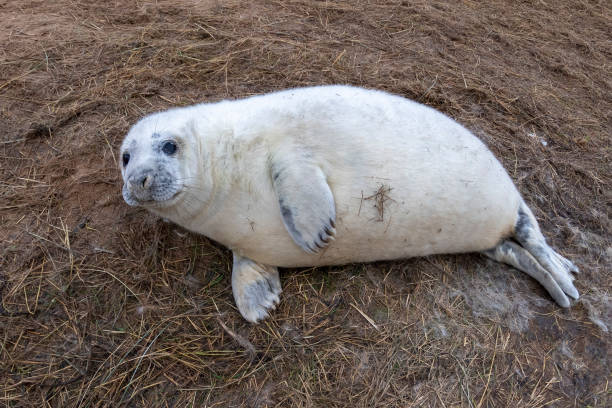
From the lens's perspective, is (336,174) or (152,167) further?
(336,174)

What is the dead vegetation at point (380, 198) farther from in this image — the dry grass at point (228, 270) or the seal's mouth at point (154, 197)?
the seal's mouth at point (154, 197)

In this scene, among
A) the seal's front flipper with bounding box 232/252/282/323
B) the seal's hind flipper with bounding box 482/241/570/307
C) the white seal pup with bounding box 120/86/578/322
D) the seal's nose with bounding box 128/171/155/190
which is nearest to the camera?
the seal's nose with bounding box 128/171/155/190

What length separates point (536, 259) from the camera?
8.59ft

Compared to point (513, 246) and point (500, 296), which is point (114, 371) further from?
point (513, 246)

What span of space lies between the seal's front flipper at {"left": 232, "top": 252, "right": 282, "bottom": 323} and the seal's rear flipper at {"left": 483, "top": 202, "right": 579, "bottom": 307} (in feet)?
4.68

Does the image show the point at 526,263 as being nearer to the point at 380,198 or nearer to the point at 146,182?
the point at 380,198

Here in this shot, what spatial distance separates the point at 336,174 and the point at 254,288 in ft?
2.60

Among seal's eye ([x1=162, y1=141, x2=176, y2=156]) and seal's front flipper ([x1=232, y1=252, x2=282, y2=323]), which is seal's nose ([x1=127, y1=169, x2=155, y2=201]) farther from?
seal's front flipper ([x1=232, y1=252, x2=282, y2=323])

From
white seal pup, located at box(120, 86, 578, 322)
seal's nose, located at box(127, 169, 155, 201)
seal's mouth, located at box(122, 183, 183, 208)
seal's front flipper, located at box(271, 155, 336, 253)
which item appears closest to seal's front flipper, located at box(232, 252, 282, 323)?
white seal pup, located at box(120, 86, 578, 322)

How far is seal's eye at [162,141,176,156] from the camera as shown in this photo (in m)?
2.21

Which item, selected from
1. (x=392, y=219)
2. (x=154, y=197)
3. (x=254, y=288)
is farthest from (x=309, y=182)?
(x=154, y=197)

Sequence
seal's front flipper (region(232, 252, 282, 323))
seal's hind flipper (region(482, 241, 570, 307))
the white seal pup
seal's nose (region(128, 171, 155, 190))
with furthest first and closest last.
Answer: seal's hind flipper (region(482, 241, 570, 307))
seal's front flipper (region(232, 252, 282, 323))
the white seal pup
seal's nose (region(128, 171, 155, 190))

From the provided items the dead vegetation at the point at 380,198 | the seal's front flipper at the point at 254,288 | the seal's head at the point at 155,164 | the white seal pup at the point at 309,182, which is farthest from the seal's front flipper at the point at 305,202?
the seal's head at the point at 155,164

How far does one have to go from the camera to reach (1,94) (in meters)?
3.32
